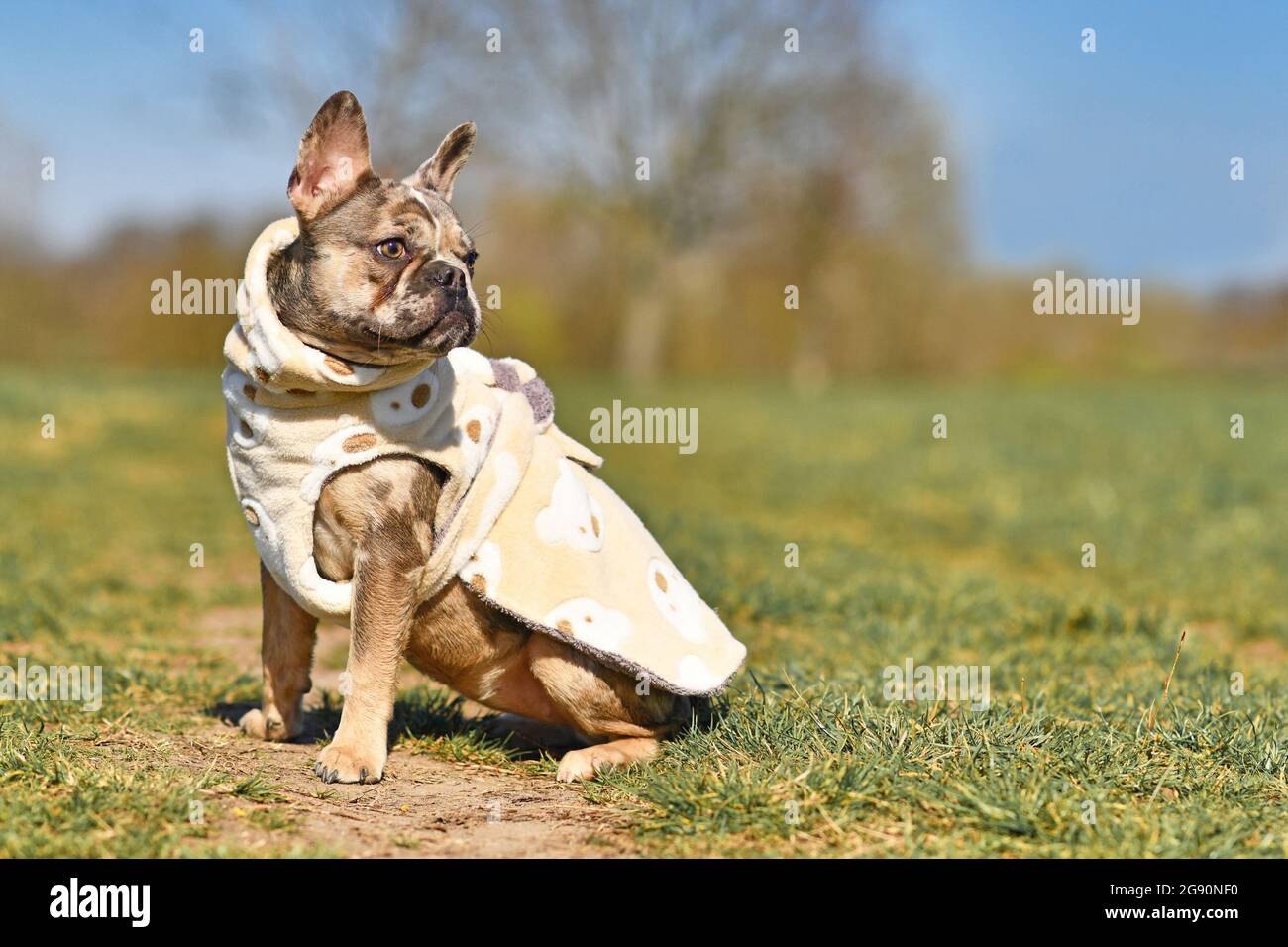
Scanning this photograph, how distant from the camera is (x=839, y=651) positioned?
6.62 meters

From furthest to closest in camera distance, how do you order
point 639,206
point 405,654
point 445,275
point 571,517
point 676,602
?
point 639,206 → point 676,602 → point 405,654 → point 571,517 → point 445,275

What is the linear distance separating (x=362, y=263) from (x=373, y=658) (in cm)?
125

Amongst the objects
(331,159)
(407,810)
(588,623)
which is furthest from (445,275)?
(407,810)

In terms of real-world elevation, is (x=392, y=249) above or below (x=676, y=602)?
above

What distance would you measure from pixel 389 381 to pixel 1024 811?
228 centimetres

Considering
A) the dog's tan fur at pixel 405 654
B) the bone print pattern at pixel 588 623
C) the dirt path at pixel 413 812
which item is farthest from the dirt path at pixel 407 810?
the bone print pattern at pixel 588 623

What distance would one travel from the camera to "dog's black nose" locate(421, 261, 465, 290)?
3916mm

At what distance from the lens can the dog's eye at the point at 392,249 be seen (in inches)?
158

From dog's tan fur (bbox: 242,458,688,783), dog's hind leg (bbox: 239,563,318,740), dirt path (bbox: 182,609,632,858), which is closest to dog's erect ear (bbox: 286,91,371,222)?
dog's tan fur (bbox: 242,458,688,783)

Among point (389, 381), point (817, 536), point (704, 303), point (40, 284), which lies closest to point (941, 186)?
point (704, 303)

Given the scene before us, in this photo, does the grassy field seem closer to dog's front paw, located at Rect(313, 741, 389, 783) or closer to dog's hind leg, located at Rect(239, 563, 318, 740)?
dog's front paw, located at Rect(313, 741, 389, 783)

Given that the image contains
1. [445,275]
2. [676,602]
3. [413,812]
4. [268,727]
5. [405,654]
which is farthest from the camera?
[268,727]

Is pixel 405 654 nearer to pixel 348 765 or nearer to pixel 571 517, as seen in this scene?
pixel 348 765

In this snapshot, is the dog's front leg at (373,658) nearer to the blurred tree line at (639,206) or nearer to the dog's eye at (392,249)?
the dog's eye at (392,249)
